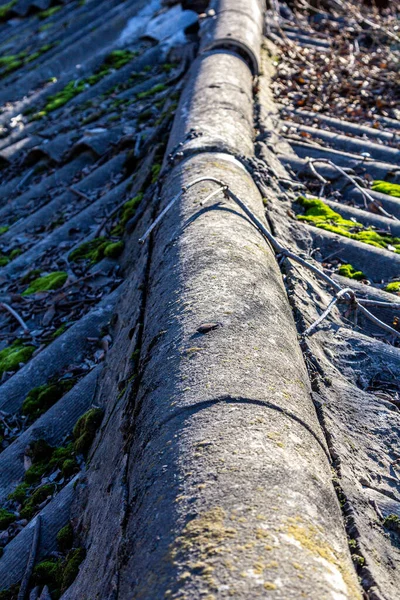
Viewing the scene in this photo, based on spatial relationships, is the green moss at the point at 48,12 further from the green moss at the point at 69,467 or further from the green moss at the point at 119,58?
the green moss at the point at 69,467

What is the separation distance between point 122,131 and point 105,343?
2.48m

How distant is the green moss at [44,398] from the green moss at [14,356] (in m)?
0.31

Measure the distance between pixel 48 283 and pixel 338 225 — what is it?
5.14 feet

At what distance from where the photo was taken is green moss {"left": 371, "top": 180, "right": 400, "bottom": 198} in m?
3.54

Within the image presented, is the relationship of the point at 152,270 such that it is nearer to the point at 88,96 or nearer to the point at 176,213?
the point at 176,213

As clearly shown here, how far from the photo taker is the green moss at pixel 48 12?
837cm

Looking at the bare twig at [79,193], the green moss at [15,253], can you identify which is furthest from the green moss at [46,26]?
the green moss at [15,253]

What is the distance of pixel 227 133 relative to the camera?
11.0ft

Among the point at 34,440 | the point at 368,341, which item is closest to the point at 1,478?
the point at 34,440

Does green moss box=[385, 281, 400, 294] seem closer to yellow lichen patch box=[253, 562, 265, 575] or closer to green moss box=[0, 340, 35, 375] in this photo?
green moss box=[0, 340, 35, 375]

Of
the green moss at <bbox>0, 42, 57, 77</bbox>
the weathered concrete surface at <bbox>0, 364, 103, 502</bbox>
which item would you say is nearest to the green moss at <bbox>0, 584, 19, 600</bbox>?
the weathered concrete surface at <bbox>0, 364, 103, 502</bbox>

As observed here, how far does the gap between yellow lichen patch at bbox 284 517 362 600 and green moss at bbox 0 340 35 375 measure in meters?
1.85

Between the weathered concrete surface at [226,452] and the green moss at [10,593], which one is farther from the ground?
the weathered concrete surface at [226,452]

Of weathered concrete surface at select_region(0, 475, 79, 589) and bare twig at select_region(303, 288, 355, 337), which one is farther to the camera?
bare twig at select_region(303, 288, 355, 337)
